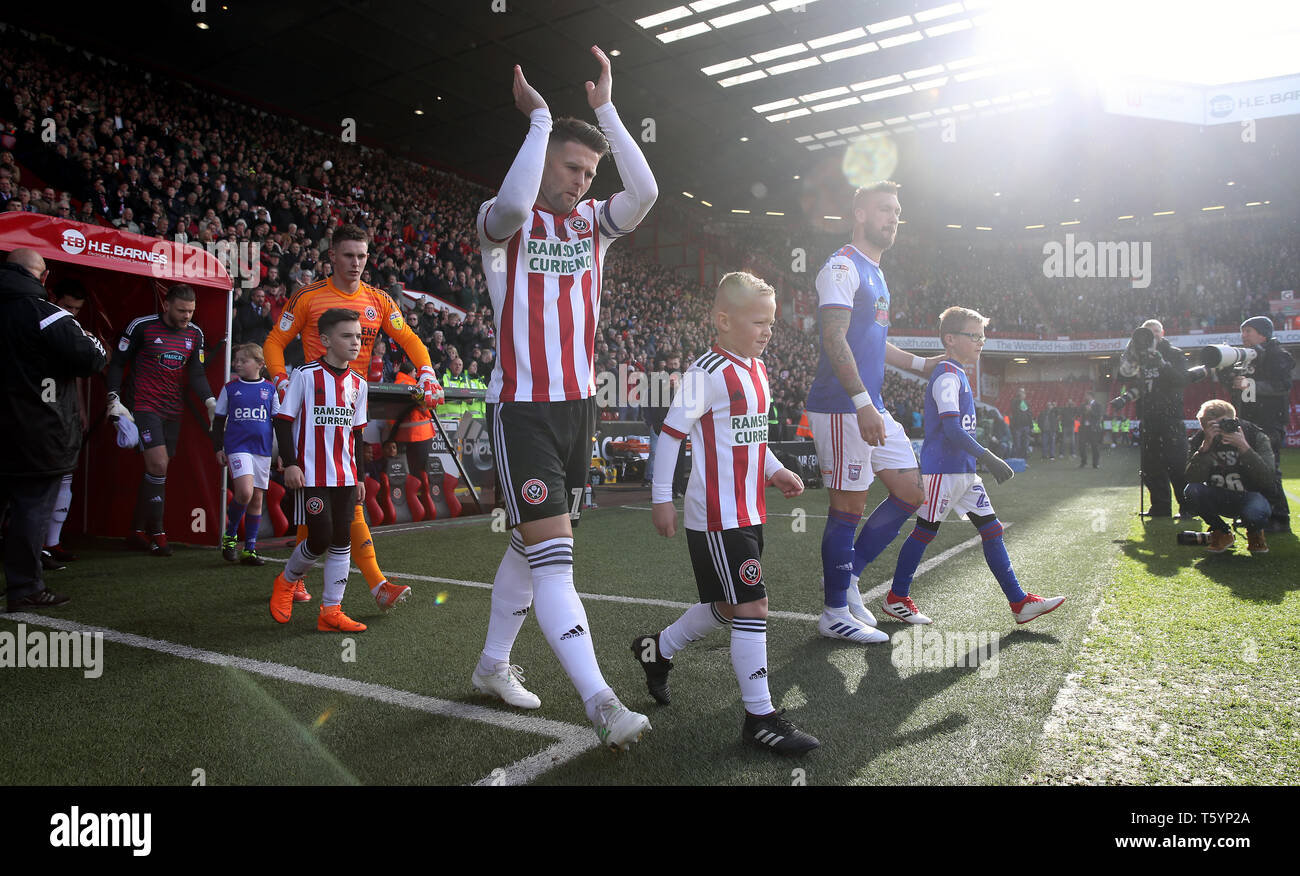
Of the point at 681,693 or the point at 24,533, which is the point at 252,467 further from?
the point at 681,693

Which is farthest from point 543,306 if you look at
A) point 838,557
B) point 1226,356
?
point 1226,356

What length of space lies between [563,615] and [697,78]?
63.2ft

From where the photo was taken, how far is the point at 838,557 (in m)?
3.92

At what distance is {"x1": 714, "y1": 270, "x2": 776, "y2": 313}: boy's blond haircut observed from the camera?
2.73 metres

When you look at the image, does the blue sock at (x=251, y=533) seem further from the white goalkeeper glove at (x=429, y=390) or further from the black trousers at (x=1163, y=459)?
the black trousers at (x=1163, y=459)

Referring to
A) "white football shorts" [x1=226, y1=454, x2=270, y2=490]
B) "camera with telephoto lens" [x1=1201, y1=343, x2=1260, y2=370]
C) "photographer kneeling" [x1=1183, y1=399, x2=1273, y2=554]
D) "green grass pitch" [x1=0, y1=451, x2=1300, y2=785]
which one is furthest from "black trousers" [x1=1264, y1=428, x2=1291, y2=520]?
"white football shorts" [x1=226, y1=454, x2=270, y2=490]

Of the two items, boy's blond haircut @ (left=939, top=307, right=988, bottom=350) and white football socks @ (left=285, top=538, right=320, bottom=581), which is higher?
boy's blond haircut @ (left=939, top=307, right=988, bottom=350)

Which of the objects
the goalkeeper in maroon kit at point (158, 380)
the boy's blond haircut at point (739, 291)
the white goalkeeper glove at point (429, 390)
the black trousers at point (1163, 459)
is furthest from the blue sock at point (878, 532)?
the black trousers at point (1163, 459)

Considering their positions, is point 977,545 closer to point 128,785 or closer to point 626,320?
point 128,785

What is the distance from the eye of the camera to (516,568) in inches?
114

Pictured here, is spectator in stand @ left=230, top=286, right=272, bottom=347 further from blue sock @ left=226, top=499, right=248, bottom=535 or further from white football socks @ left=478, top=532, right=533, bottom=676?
white football socks @ left=478, top=532, right=533, bottom=676

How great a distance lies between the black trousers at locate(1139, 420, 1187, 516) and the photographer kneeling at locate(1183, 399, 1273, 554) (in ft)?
7.23

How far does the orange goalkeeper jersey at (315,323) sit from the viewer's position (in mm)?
4371

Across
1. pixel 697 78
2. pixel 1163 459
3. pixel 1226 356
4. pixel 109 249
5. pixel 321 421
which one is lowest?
pixel 1163 459
